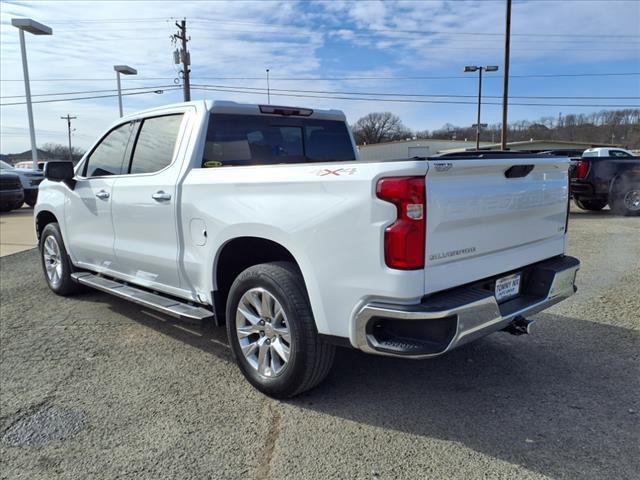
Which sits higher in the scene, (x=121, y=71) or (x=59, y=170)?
(x=121, y=71)

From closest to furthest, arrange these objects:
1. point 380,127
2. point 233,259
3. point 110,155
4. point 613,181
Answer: point 233,259 < point 110,155 < point 613,181 < point 380,127

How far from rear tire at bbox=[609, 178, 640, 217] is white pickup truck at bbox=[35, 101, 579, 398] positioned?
1018cm

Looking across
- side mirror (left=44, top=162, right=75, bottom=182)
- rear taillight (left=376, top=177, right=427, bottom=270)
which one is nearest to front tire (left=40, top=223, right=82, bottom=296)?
side mirror (left=44, top=162, right=75, bottom=182)

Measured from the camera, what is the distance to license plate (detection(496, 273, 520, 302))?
127 inches

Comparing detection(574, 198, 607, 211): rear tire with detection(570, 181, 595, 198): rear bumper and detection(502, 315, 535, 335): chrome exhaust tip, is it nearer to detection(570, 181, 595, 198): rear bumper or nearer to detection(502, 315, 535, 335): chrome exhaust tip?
detection(570, 181, 595, 198): rear bumper

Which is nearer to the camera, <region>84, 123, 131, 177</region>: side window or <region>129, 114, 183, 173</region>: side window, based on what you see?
<region>129, 114, 183, 173</region>: side window

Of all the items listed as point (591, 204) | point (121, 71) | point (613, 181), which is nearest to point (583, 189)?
point (613, 181)

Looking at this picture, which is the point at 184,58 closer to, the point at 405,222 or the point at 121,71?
the point at 121,71

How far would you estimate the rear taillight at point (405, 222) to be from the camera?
2.62 metres

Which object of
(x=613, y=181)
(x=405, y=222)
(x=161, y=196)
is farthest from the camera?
(x=613, y=181)

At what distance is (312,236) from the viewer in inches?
118

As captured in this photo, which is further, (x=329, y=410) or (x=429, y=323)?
(x=329, y=410)

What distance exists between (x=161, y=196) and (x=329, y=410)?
210cm

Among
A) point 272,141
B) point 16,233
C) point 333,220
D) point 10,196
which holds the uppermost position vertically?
point 272,141
